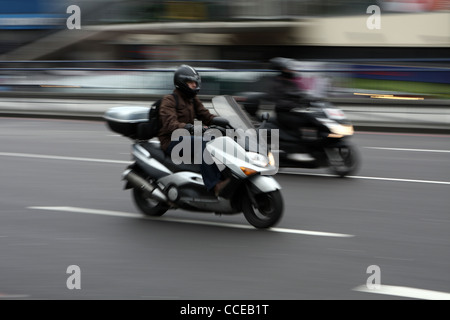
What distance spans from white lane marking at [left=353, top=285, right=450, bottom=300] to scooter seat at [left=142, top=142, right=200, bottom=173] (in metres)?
2.63

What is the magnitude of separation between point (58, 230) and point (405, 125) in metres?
10.6

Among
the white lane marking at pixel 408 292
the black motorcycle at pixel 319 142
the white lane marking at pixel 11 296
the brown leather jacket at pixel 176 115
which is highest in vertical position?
the black motorcycle at pixel 319 142

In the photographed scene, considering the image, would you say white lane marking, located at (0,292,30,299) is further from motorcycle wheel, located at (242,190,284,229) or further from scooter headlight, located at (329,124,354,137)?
scooter headlight, located at (329,124,354,137)

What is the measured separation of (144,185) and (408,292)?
341 cm

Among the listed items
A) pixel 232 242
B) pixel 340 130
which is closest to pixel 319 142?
pixel 340 130

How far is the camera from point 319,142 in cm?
1109

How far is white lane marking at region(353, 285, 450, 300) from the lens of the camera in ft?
18.0

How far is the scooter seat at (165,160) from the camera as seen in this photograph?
7.95m

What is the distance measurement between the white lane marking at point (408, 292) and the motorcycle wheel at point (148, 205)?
312 cm
